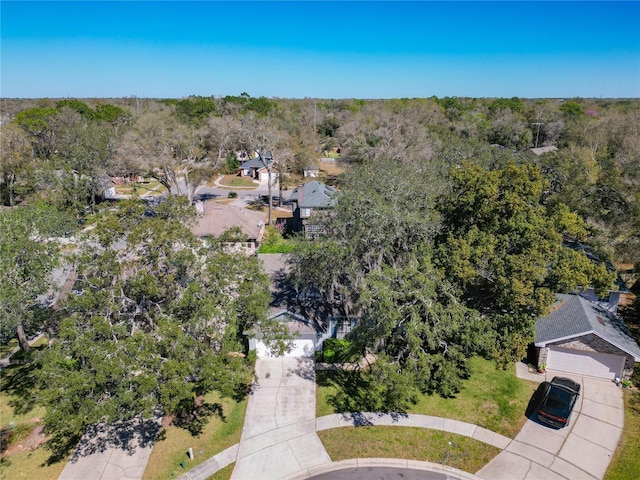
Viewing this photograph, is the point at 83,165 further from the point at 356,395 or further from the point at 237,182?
the point at 356,395

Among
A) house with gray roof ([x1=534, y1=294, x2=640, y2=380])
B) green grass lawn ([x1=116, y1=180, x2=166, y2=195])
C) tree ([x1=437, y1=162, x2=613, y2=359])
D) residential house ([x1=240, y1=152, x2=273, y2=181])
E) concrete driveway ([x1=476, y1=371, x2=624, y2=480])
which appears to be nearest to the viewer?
concrete driveway ([x1=476, y1=371, x2=624, y2=480])

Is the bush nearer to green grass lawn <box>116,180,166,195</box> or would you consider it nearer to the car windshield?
the car windshield

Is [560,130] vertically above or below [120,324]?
above

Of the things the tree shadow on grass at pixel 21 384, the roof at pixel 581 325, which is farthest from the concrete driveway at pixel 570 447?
the tree shadow on grass at pixel 21 384

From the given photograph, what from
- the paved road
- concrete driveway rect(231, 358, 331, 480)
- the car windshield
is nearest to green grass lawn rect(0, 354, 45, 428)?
concrete driveway rect(231, 358, 331, 480)

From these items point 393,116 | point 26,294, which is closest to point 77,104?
point 393,116

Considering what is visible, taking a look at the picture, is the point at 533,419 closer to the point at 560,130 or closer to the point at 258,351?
the point at 258,351

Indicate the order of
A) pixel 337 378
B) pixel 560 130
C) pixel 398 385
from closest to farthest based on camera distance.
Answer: pixel 398 385, pixel 337 378, pixel 560 130
